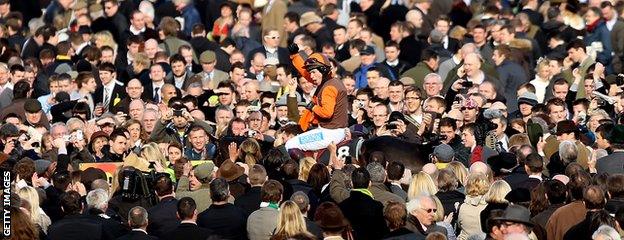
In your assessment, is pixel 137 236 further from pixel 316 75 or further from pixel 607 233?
pixel 316 75

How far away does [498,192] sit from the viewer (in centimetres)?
1616

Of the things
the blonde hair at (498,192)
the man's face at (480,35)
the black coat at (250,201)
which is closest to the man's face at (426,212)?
the blonde hair at (498,192)

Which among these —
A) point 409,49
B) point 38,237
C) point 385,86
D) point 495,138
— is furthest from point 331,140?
point 409,49

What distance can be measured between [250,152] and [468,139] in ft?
7.69

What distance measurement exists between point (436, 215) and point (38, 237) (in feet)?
10.8

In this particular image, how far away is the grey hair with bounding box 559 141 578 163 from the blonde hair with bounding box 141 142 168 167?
158 inches

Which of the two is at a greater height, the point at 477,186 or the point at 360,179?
the point at 360,179

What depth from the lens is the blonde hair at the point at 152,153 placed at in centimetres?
1964

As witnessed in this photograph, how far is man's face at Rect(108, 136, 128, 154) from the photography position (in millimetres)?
20781

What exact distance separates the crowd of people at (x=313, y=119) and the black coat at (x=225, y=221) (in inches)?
0.7

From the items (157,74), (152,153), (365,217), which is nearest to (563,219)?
(365,217)

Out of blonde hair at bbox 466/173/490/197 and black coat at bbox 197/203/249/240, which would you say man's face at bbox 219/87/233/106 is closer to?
black coat at bbox 197/203/249/240

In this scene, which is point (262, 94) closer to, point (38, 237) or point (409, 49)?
point (409, 49)

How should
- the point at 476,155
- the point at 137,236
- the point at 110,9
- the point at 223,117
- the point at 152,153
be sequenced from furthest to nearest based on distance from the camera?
the point at 110,9 → the point at 223,117 → the point at 152,153 → the point at 476,155 → the point at 137,236
